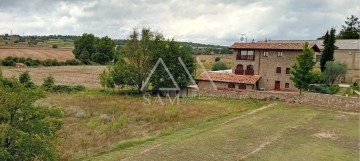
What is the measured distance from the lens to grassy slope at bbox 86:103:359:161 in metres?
20.4

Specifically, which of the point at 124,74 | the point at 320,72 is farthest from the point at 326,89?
the point at 124,74

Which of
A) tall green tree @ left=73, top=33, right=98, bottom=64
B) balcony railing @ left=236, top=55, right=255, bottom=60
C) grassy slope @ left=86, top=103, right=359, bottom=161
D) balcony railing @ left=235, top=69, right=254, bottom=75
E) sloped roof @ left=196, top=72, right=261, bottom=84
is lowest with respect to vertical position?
grassy slope @ left=86, top=103, right=359, bottom=161

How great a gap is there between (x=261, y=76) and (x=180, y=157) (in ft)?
104

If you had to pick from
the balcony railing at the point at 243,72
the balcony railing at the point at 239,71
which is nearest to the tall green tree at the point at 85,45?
the balcony railing at the point at 239,71

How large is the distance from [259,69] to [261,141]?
27216mm

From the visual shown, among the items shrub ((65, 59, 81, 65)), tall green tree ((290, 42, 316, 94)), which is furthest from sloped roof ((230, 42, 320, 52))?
shrub ((65, 59, 81, 65))

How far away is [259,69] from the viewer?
163 feet

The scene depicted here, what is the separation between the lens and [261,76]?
49.1 m

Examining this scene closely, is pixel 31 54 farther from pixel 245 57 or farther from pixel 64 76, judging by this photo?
pixel 245 57

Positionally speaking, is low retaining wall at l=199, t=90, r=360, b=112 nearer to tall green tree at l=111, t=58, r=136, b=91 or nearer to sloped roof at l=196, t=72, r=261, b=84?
sloped roof at l=196, t=72, r=261, b=84

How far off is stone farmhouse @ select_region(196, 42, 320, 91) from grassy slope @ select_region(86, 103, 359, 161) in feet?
51.1

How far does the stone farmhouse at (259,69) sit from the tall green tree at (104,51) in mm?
69178

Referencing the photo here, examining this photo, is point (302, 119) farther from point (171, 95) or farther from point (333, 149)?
point (171, 95)

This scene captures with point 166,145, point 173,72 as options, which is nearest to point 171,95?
point 173,72
